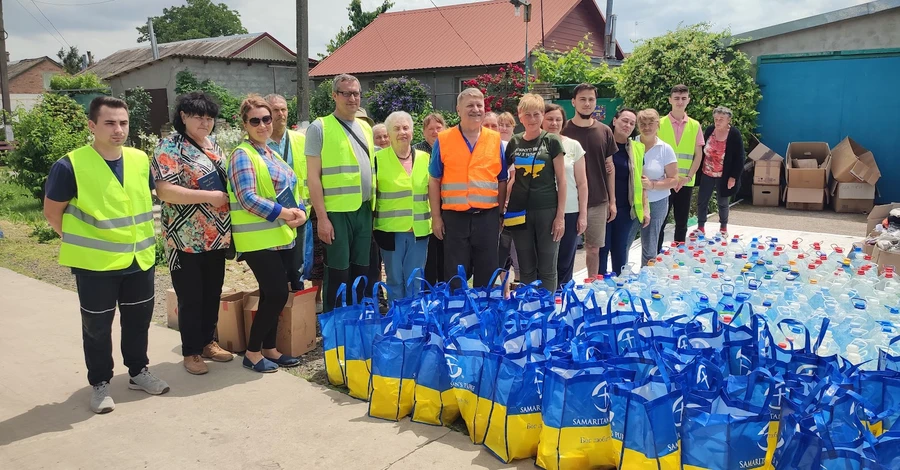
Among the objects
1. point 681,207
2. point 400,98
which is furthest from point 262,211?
point 400,98

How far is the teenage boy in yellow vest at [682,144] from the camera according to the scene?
6930 mm

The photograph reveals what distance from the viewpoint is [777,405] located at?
252cm

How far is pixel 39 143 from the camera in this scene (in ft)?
38.3

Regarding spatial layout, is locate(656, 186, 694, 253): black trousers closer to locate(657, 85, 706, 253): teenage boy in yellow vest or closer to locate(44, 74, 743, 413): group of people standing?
locate(657, 85, 706, 253): teenage boy in yellow vest

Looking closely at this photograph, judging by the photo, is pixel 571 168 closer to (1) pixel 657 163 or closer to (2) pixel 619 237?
(2) pixel 619 237

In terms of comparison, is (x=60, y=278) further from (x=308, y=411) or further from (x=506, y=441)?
(x=506, y=441)

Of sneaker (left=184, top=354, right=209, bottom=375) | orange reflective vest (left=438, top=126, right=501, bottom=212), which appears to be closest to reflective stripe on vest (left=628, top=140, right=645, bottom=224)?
orange reflective vest (left=438, top=126, right=501, bottom=212)

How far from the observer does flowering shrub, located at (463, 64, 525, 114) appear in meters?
16.8

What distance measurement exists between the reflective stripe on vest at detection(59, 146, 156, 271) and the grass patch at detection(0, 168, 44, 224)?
27.0ft

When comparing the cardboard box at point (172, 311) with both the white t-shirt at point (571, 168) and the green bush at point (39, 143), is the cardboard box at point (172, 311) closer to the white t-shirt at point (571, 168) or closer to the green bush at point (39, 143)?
the white t-shirt at point (571, 168)

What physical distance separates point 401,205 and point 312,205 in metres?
0.66

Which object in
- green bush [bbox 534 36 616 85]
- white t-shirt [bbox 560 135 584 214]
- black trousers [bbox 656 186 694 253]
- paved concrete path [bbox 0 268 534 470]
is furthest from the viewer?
green bush [bbox 534 36 616 85]

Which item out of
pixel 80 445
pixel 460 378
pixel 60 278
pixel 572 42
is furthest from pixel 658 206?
pixel 572 42

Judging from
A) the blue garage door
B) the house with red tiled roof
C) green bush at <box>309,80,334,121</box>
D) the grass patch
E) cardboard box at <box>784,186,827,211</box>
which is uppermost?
the house with red tiled roof
